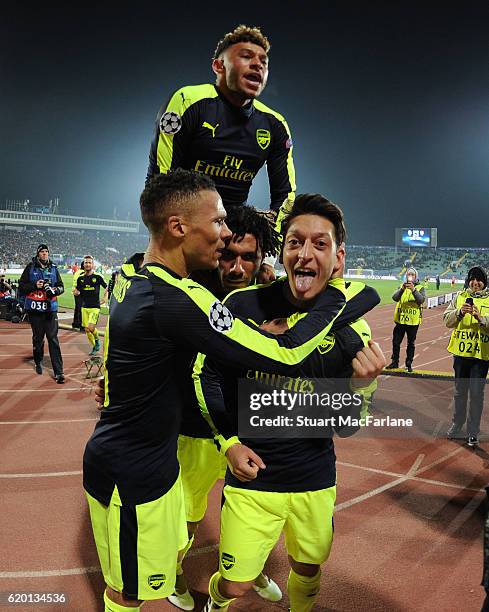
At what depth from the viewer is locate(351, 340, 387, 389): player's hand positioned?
2.25 meters

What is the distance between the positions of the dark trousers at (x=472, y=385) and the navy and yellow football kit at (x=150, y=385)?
525cm

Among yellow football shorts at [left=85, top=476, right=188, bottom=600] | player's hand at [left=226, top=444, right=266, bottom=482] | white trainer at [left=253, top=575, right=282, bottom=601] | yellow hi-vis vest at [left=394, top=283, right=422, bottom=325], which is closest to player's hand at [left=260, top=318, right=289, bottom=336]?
player's hand at [left=226, top=444, right=266, bottom=482]

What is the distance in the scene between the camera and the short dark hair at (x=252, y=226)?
3.12 m

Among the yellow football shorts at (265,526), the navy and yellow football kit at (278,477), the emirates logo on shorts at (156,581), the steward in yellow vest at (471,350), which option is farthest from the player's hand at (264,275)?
the steward in yellow vest at (471,350)

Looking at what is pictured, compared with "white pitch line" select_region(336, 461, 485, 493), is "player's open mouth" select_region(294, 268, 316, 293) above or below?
above

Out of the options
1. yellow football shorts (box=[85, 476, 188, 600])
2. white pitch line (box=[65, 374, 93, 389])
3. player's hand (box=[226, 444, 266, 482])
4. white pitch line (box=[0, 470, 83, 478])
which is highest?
player's hand (box=[226, 444, 266, 482])

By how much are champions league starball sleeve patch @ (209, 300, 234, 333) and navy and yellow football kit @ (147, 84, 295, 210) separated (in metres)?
1.25

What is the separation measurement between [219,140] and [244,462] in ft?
6.19

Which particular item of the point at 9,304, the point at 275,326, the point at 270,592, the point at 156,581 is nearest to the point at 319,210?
the point at 275,326

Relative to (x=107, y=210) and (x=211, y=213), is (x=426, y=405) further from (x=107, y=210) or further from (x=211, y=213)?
(x=107, y=210)

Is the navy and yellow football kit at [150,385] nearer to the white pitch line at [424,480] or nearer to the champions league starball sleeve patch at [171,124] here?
the champions league starball sleeve patch at [171,124]

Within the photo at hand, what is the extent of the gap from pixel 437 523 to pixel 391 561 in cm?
91

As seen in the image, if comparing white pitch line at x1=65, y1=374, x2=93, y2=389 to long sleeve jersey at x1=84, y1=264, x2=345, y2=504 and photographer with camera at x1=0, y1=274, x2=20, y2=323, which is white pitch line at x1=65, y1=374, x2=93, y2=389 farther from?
photographer with camera at x1=0, y1=274, x2=20, y2=323

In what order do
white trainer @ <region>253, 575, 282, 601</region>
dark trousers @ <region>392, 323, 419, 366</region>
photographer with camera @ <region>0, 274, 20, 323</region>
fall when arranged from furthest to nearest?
photographer with camera @ <region>0, 274, 20, 323</region> → dark trousers @ <region>392, 323, 419, 366</region> → white trainer @ <region>253, 575, 282, 601</region>
